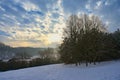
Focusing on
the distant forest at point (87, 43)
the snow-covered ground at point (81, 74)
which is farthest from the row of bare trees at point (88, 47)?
the snow-covered ground at point (81, 74)

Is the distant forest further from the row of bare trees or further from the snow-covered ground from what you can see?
the snow-covered ground

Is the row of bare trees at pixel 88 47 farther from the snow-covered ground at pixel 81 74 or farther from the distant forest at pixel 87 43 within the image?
the snow-covered ground at pixel 81 74

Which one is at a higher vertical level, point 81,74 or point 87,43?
point 87,43

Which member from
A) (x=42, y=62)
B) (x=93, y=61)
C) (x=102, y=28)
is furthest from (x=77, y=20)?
(x=42, y=62)

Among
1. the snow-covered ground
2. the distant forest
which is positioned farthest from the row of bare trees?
the snow-covered ground

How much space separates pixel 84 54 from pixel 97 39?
367 cm

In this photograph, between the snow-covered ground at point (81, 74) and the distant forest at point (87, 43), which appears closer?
the snow-covered ground at point (81, 74)

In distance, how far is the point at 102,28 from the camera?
35.3 m

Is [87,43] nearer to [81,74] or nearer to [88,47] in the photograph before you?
[88,47]

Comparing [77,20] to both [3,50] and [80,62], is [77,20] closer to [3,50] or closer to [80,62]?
[80,62]

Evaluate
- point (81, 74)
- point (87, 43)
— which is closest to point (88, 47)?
point (87, 43)

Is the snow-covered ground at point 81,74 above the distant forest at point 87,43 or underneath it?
underneath

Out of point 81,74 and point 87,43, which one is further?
point 87,43

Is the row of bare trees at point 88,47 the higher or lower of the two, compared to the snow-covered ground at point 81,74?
higher
